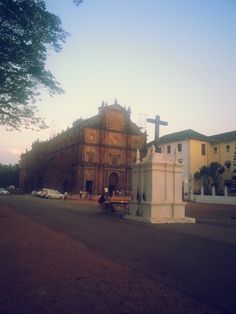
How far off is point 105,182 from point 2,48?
43237 mm

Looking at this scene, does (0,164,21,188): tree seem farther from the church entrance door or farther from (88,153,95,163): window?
the church entrance door

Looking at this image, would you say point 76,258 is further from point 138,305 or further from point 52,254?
point 138,305

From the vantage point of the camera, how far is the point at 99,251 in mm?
7766

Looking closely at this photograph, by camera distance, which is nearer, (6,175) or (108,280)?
(108,280)

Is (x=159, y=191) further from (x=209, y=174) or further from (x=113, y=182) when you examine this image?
(x=113, y=182)

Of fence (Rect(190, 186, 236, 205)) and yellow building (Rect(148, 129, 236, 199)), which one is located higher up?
yellow building (Rect(148, 129, 236, 199))

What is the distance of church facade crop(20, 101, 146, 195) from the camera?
5541cm

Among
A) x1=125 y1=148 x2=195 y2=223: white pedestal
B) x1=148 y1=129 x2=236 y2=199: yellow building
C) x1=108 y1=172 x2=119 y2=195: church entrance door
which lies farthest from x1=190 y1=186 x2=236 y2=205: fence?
x1=125 y1=148 x2=195 y2=223: white pedestal

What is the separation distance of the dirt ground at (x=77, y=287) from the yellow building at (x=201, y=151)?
146 ft

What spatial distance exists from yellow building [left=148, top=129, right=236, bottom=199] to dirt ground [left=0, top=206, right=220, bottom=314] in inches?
1757

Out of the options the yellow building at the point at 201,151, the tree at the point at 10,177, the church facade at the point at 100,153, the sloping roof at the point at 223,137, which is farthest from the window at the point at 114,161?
the tree at the point at 10,177

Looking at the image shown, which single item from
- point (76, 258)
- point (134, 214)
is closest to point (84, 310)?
point (76, 258)

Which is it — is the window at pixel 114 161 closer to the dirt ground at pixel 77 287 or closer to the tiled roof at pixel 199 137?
the tiled roof at pixel 199 137

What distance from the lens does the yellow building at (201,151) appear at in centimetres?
A: 5091
